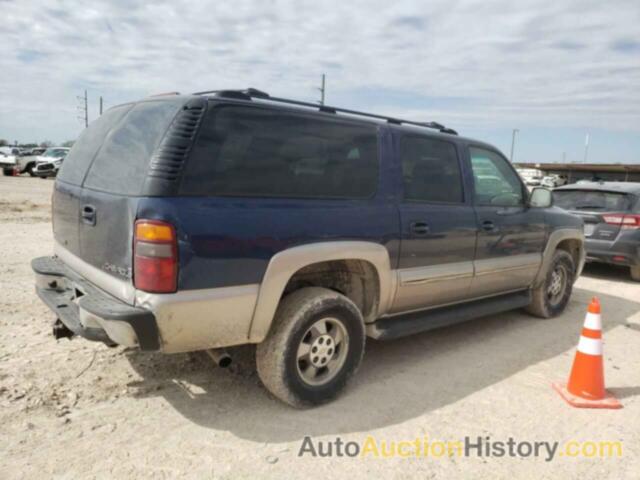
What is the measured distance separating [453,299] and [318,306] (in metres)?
1.63

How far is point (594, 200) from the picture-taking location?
8.15 meters

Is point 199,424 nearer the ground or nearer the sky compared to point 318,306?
nearer the ground

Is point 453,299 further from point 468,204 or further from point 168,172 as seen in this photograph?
point 168,172

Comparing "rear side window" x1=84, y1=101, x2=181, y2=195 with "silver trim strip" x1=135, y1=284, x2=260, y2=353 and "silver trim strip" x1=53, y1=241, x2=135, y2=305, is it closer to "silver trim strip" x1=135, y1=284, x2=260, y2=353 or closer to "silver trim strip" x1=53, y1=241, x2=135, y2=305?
"silver trim strip" x1=53, y1=241, x2=135, y2=305

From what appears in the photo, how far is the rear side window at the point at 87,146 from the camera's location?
338cm

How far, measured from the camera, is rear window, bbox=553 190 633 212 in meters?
7.85

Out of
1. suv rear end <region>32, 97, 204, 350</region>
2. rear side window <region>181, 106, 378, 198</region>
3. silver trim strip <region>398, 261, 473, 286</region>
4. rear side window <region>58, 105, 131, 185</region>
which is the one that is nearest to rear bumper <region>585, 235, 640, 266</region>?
silver trim strip <region>398, 261, 473, 286</region>

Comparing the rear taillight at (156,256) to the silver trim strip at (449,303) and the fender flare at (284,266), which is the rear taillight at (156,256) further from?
the silver trim strip at (449,303)

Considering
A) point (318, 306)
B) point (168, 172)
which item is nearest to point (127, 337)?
point (168, 172)

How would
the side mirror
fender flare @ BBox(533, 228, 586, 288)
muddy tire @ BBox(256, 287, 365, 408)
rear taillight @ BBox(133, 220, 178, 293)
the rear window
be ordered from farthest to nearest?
1. the rear window
2. fender flare @ BBox(533, 228, 586, 288)
3. the side mirror
4. muddy tire @ BBox(256, 287, 365, 408)
5. rear taillight @ BBox(133, 220, 178, 293)

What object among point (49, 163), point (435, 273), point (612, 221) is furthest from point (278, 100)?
point (49, 163)

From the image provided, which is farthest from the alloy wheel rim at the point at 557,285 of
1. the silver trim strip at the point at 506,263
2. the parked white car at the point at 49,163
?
the parked white car at the point at 49,163

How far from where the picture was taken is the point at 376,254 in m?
3.51

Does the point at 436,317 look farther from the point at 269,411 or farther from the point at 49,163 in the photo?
the point at 49,163
